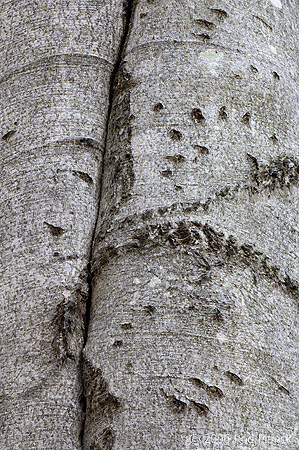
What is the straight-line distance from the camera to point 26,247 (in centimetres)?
106

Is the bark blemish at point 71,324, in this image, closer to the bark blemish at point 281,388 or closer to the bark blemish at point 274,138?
the bark blemish at point 281,388

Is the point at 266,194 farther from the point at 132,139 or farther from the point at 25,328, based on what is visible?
the point at 25,328

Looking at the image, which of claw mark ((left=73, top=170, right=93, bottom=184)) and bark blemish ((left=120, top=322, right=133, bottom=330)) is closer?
bark blemish ((left=120, top=322, right=133, bottom=330))

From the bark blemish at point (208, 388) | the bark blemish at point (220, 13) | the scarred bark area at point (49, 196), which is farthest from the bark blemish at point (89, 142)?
the bark blemish at point (208, 388)

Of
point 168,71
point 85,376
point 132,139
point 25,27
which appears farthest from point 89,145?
point 85,376

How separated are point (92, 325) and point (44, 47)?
557mm

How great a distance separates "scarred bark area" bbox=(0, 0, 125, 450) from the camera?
0.97m

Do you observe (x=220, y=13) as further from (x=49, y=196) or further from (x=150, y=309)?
(x=150, y=309)

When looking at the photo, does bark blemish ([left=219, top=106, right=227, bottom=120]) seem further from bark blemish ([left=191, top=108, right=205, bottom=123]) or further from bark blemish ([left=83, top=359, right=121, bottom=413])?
bark blemish ([left=83, top=359, right=121, bottom=413])

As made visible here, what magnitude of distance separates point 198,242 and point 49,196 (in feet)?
0.92

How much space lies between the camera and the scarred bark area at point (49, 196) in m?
0.97

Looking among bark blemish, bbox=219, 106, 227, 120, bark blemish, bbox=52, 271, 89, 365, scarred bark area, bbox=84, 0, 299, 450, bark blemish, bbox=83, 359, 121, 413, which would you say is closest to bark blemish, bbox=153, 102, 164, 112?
scarred bark area, bbox=84, 0, 299, 450

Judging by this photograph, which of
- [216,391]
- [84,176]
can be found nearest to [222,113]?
[84,176]

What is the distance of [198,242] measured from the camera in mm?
977
